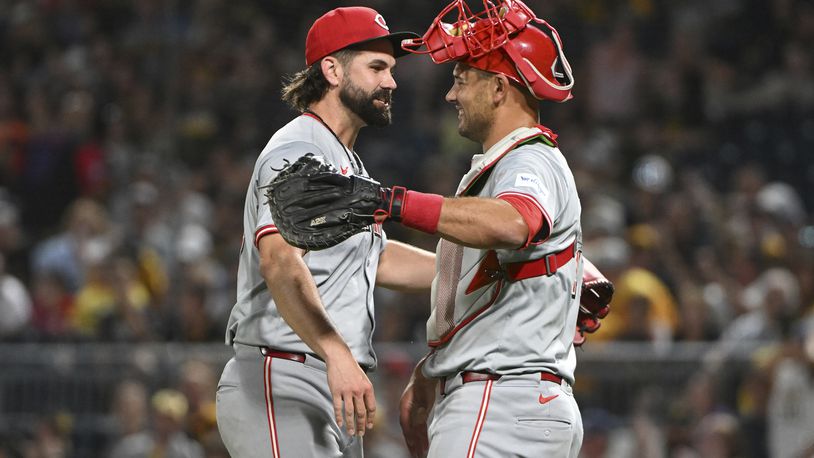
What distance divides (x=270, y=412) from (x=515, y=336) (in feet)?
2.94

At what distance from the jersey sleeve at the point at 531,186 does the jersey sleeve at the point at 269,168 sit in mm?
627

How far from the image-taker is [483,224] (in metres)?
3.36

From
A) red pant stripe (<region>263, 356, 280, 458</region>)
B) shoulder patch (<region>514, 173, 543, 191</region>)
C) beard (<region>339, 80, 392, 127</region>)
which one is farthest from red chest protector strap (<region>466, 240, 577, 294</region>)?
beard (<region>339, 80, 392, 127</region>)

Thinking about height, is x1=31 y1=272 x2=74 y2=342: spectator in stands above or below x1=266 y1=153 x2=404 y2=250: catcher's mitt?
below

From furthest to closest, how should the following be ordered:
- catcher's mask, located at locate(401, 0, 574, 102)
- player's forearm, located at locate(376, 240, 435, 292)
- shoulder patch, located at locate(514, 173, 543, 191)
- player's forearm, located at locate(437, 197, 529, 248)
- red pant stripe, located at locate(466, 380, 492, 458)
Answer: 1. player's forearm, located at locate(376, 240, 435, 292)
2. catcher's mask, located at locate(401, 0, 574, 102)
3. red pant stripe, located at locate(466, 380, 492, 458)
4. shoulder patch, located at locate(514, 173, 543, 191)
5. player's forearm, located at locate(437, 197, 529, 248)

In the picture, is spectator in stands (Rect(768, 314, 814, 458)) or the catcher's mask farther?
spectator in stands (Rect(768, 314, 814, 458))

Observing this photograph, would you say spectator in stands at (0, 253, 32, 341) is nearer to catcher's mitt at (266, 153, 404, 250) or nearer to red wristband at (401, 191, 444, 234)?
catcher's mitt at (266, 153, 404, 250)

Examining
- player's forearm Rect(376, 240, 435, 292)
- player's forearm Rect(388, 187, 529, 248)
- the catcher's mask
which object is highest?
the catcher's mask

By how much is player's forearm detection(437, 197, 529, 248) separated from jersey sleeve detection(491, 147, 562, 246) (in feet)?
0.12

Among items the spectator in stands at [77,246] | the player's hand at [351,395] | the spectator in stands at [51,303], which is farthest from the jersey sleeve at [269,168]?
the spectator in stands at [77,246]

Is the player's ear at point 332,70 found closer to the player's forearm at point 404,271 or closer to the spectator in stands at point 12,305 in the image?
the player's forearm at point 404,271

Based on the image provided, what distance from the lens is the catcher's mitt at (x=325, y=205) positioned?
342cm

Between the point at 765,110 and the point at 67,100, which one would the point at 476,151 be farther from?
the point at 67,100

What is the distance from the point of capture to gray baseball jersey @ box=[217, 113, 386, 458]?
13.3 ft
